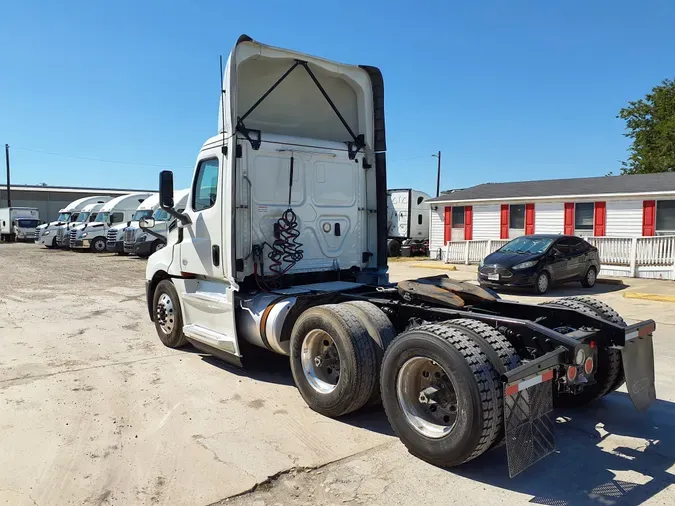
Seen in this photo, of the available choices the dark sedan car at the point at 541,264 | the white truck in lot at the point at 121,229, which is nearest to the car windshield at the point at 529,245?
the dark sedan car at the point at 541,264

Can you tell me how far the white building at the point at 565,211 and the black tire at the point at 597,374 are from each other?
13.6m

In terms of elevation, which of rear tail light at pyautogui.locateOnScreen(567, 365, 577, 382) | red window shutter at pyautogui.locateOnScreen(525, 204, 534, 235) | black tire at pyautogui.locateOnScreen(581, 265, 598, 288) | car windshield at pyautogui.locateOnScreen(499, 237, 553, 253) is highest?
red window shutter at pyautogui.locateOnScreen(525, 204, 534, 235)

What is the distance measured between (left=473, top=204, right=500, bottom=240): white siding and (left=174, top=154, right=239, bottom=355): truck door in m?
18.9

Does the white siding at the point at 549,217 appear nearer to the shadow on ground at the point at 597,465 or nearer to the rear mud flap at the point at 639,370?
the shadow on ground at the point at 597,465

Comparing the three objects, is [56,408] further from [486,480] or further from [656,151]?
[656,151]

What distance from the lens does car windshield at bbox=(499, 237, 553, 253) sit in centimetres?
1433

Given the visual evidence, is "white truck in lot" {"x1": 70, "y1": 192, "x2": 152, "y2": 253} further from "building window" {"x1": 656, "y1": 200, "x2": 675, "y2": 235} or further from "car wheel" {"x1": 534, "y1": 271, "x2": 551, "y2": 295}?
"building window" {"x1": 656, "y1": 200, "x2": 675, "y2": 235}

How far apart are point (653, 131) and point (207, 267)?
148ft

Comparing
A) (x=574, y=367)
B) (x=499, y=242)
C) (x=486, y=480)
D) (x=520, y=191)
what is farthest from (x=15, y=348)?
(x=520, y=191)

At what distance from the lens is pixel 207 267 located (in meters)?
6.51

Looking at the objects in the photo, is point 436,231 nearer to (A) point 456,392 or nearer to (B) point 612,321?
(B) point 612,321

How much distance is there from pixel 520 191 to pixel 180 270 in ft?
65.7

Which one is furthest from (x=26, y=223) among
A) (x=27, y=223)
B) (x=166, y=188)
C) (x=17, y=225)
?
(x=166, y=188)

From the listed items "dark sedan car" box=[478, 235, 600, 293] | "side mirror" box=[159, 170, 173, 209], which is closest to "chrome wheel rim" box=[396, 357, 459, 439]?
"side mirror" box=[159, 170, 173, 209]
